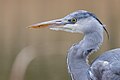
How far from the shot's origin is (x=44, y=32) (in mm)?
8953

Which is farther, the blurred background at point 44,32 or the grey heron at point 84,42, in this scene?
the blurred background at point 44,32

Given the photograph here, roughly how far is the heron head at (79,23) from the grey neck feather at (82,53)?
0.04m

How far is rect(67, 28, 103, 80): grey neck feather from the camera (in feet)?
12.5

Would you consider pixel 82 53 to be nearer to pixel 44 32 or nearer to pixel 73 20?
pixel 73 20

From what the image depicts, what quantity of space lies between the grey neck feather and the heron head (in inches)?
1.7

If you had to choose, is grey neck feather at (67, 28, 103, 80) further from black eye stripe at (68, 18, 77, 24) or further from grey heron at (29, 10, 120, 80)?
black eye stripe at (68, 18, 77, 24)

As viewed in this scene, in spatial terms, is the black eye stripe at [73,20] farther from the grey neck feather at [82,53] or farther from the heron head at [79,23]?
the grey neck feather at [82,53]

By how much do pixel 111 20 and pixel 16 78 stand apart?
14.8 ft

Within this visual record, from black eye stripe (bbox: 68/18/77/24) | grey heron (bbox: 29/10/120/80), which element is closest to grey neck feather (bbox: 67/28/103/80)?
grey heron (bbox: 29/10/120/80)

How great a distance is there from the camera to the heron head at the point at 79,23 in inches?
151

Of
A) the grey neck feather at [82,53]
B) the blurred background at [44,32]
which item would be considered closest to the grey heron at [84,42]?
the grey neck feather at [82,53]

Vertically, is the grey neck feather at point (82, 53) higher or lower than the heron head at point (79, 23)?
lower

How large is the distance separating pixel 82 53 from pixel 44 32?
5144 mm

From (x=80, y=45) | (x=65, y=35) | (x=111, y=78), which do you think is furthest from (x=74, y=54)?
(x=65, y=35)
